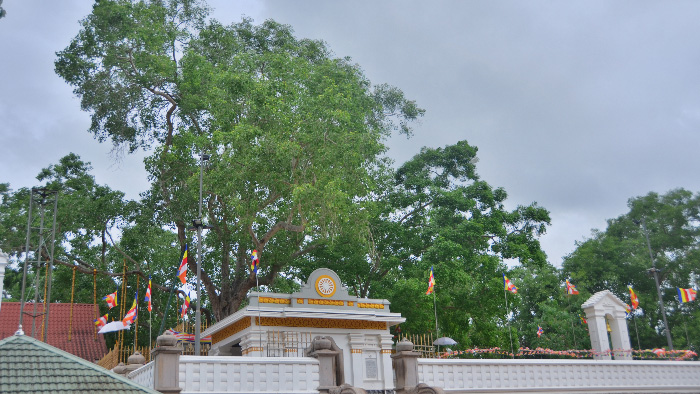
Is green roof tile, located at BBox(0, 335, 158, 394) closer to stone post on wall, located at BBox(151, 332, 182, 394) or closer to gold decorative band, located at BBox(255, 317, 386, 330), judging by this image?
stone post on wall, located at BBox(151, 332, 182, 394)

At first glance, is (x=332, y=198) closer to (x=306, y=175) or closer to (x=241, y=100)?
(x=306, y=175)

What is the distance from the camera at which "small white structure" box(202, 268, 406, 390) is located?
64.9 ft

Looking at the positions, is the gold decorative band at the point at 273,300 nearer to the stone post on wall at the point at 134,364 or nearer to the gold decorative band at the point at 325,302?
the gold decorative band at the point at 325,302

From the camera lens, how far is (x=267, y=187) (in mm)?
26578

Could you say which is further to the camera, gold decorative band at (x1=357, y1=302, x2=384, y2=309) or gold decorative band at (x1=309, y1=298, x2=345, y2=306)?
gold decorative band at (x1=357, y1=302, x2=384, y2=309)

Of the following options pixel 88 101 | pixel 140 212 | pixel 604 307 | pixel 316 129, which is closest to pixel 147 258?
pixel 140 212

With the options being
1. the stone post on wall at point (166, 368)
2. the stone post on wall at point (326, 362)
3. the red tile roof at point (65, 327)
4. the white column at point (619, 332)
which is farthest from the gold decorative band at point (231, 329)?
the white column at point (619, 332)

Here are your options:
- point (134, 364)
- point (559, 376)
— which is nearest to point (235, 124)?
point (134, 364)

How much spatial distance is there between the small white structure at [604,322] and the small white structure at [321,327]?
6.93 m

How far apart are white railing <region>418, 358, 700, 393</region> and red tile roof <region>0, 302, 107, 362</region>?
694 inches

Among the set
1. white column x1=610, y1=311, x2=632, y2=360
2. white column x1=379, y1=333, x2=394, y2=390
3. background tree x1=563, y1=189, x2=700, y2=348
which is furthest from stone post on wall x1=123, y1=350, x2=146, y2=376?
background tree x1=563, y1=189, x2=700, y2=348

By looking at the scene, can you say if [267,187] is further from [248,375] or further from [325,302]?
[248,375]

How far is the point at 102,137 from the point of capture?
1243 inches

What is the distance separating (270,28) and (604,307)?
21.3 m
